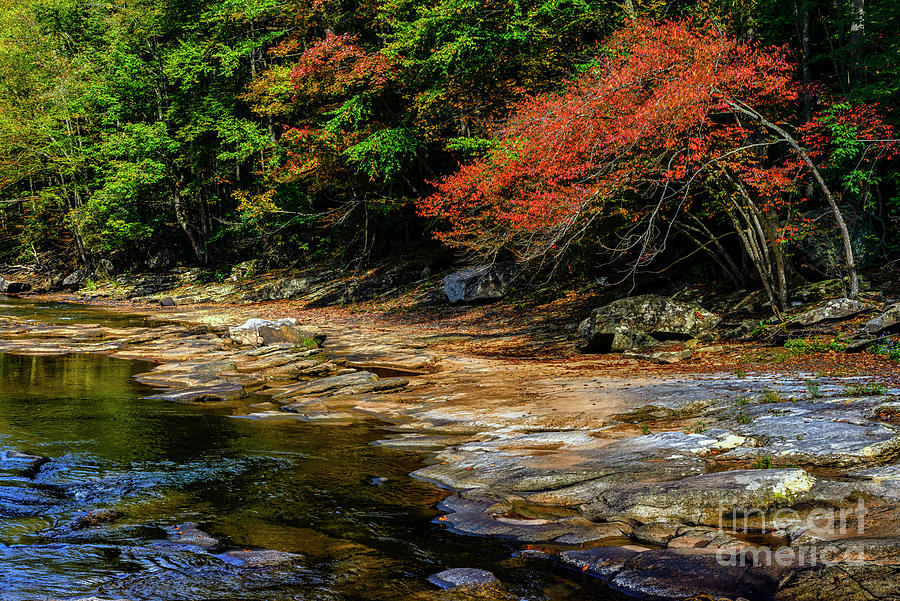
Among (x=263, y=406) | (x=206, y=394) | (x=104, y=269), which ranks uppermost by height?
(x=104, y=269)

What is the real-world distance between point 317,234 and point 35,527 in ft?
95.6

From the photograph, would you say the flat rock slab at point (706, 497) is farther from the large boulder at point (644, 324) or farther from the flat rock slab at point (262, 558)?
the large boulder at point (644, 324)

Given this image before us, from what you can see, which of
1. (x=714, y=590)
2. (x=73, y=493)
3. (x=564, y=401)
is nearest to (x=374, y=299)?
(x=564, y=401)

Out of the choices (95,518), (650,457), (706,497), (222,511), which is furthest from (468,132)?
(95,518)

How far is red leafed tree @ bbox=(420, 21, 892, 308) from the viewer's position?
38.5 ft

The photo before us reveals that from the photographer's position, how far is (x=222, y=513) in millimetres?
6316

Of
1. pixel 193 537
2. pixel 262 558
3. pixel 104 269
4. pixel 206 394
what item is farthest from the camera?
pixel 104 269

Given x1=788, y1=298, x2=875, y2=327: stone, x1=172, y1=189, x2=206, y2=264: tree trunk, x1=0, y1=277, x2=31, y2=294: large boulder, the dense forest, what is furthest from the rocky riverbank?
x1=0, y1=277, x2=31, y2=294: large boulder

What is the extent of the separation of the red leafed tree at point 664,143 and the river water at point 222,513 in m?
6.78

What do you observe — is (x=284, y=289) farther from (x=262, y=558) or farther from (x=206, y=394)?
(x=262, y=558)

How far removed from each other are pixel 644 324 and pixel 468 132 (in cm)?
1177

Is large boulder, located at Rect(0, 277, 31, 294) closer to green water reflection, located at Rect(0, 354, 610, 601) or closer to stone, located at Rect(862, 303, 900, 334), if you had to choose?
green water reflection, located at Rect(0, 354, 610, 601)

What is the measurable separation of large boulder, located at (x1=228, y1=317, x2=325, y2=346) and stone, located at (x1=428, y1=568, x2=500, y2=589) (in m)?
12.8

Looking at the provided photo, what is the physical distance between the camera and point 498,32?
19359 millimetres
